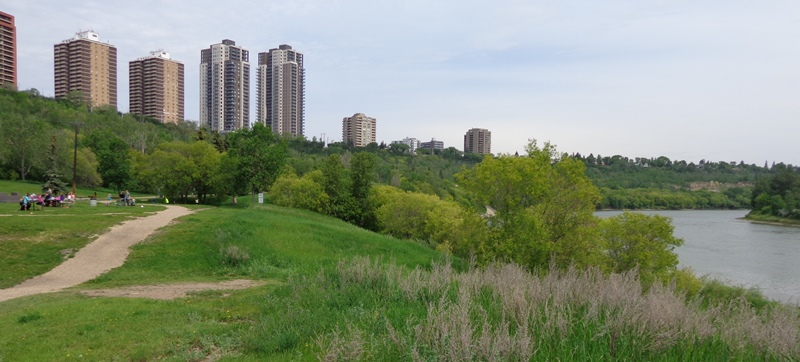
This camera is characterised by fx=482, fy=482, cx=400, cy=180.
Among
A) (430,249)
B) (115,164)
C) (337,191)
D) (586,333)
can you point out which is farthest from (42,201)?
(115,164)

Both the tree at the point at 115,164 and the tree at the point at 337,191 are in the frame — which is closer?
the tree at the point at 337,191

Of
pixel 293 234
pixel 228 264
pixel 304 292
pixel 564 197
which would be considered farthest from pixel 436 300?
pixel 564 197

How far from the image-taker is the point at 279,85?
423 ft

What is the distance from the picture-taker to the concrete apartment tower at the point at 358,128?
166 meters

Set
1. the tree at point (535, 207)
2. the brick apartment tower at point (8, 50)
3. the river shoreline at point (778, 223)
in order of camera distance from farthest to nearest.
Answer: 1. the brick apartment tower at point (8, 50)
2. the river shoreline at point (778, 223)
3. the tree at point (535, 207)

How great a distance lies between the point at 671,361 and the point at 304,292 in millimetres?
6256

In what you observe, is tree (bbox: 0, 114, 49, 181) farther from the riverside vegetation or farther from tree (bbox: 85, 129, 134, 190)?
tree (bbox: 85, 129, 134, 190)

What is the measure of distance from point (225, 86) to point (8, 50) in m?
44.9

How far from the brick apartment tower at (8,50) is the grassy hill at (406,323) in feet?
398

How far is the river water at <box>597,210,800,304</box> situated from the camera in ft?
113

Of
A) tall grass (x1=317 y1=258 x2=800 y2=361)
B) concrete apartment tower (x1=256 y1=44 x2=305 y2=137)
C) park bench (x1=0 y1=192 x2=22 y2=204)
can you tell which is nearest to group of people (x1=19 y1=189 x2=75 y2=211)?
park bench (x1=0 y1=192 x2=22 y2=204)

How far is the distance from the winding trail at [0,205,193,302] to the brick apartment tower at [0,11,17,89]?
109 meters

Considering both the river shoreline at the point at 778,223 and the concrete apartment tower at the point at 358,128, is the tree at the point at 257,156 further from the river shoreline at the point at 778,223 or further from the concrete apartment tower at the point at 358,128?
the concrete apartment tower at the point at 358,128

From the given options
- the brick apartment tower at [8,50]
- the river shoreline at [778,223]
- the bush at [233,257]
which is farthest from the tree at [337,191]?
the brick apartment tower at [8,50]
